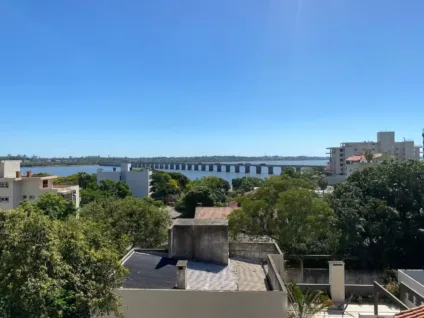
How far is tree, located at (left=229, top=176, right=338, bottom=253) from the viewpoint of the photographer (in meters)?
22.0

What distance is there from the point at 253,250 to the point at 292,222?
7078 millimetres

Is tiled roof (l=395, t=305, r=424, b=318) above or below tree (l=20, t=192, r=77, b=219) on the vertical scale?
above

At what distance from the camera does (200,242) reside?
14047 millimetres

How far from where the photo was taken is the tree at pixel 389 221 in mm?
21219

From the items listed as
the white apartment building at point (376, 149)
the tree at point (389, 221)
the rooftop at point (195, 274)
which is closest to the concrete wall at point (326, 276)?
the tree at point (389, 221)

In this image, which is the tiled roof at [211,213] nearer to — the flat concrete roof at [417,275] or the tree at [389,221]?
the tree at [389,221]

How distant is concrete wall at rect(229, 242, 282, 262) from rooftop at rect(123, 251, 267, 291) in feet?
2.18

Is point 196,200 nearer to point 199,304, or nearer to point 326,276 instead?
point 326,276

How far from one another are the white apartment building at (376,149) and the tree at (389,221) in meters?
94.8

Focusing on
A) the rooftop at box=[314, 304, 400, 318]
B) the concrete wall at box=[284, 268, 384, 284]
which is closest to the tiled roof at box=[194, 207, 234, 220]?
the concrete wall at box=[284, 268, 384, 284]

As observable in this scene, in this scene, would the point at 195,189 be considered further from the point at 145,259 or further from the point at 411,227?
the point at 145,259

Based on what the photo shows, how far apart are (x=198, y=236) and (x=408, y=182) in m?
15.9

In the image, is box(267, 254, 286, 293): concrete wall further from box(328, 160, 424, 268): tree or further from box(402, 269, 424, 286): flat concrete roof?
box(328, 160, 424, 268): tree

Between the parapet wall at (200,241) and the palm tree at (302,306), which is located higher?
the parapet wall at (200,241)
